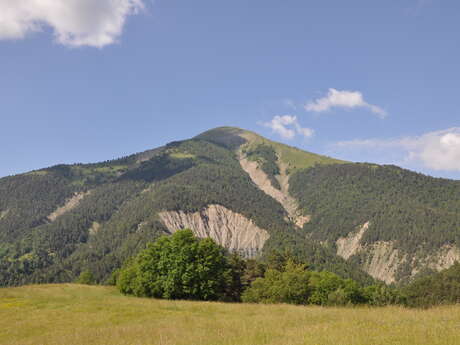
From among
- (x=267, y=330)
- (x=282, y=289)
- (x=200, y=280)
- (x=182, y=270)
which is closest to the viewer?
(x=267, y=330)

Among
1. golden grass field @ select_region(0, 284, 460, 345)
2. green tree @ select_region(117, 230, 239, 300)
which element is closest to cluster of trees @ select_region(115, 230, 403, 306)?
green tree @ select_region(117, 230, 239, 300)

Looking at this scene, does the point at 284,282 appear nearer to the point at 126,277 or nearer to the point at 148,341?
the point at 126,277

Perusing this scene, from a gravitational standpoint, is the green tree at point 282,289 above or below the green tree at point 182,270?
below

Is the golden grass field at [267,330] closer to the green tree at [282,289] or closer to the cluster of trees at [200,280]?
the cluster of trees at [200,280]

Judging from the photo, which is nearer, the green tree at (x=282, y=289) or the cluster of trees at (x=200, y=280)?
the cluster of trees at (x=200, y=280)

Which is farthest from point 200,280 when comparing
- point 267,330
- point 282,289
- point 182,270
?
point 267,330

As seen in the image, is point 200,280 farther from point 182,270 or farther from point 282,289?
point 282,289

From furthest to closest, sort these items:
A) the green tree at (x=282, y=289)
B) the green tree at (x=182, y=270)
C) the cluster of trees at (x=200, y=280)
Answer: the green tree at (x=282, y=289) → the cluster of trees at (x=200, y=280) → the green tree at (x=182, y=270)

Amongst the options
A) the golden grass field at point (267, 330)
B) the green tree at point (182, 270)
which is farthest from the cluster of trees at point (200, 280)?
the golden grass field at point (267, 330)

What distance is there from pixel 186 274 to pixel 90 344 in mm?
43211

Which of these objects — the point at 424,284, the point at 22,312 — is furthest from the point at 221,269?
the point at 424,284

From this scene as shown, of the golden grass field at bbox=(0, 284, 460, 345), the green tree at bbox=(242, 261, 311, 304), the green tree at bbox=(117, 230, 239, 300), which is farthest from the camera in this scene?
the green tree at bbox=(242, 261, 311, 304)

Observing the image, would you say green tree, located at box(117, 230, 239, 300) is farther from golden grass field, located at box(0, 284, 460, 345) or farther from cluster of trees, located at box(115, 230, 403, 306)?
golden grass field, located at box(0, 284, 460, 345)

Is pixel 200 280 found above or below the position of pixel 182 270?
below
